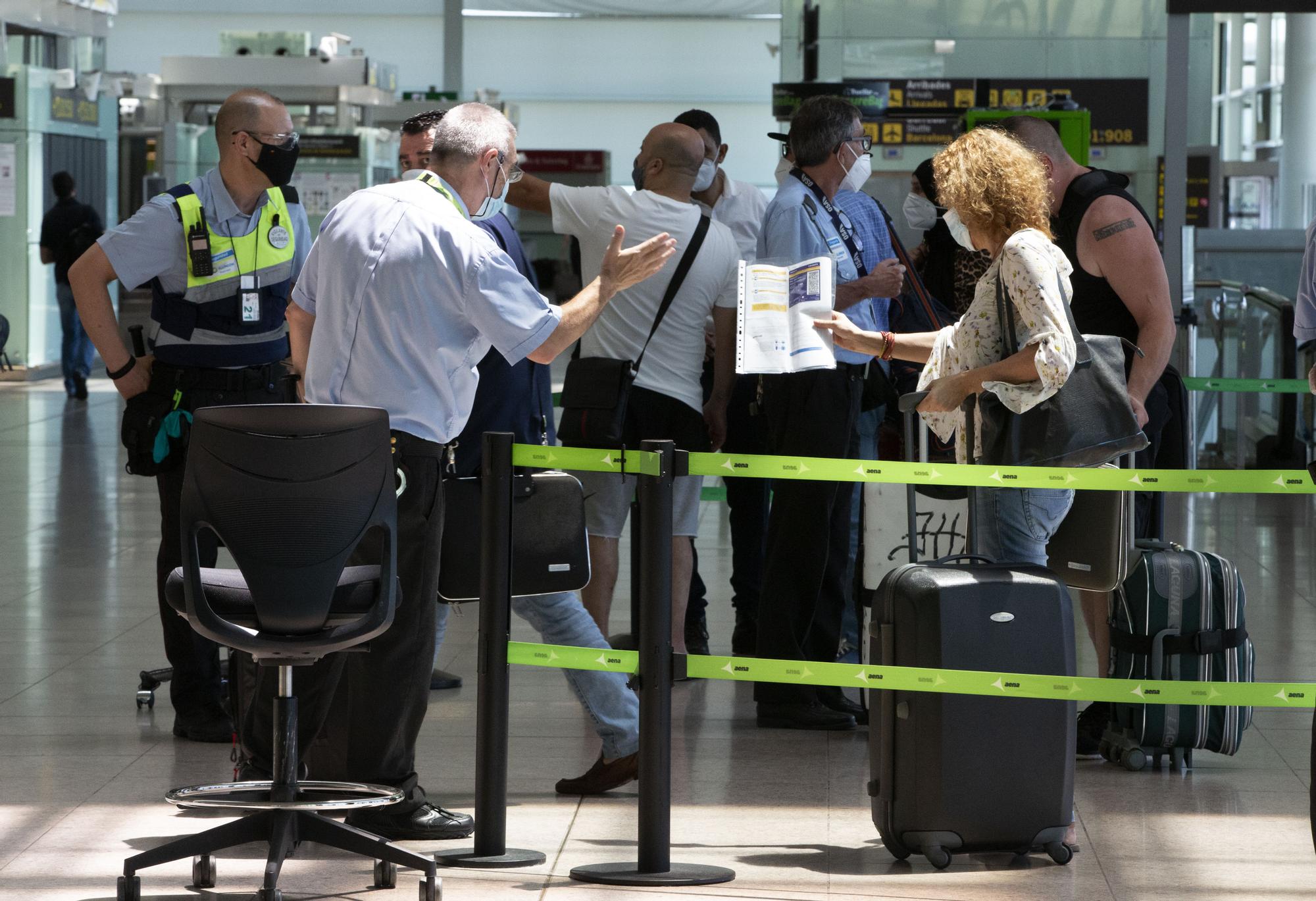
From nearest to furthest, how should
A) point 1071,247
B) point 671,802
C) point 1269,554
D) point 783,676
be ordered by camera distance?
point 783,676
point 671,802
point 1071,247
point 1269,554

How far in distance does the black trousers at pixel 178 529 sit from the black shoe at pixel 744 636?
5.71 ft

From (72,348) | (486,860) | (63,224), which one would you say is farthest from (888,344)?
(63,224)

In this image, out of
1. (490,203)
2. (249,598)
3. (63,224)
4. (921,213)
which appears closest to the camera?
(249,598)

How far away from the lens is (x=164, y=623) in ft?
15.6

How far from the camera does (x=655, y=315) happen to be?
16.0 feet

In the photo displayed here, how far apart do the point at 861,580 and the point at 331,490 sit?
2.50m

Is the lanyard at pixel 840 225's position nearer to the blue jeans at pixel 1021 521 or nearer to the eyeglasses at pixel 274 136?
the blue jeans at pixel 1021 521

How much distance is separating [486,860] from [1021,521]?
138 centimetres

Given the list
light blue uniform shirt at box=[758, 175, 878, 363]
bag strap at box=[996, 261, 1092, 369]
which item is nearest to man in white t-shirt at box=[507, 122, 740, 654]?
light blue uniform shirt at box=[758, 175, 878, 363]

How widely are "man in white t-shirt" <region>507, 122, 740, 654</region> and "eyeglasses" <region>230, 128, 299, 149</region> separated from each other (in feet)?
2.09

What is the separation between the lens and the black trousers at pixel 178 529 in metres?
4.62

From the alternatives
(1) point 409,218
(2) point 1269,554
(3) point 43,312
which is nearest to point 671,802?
(1) point 409,218

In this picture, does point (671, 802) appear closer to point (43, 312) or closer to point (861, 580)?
point (861, 580)

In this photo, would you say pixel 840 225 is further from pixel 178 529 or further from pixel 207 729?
pixel 207 729
